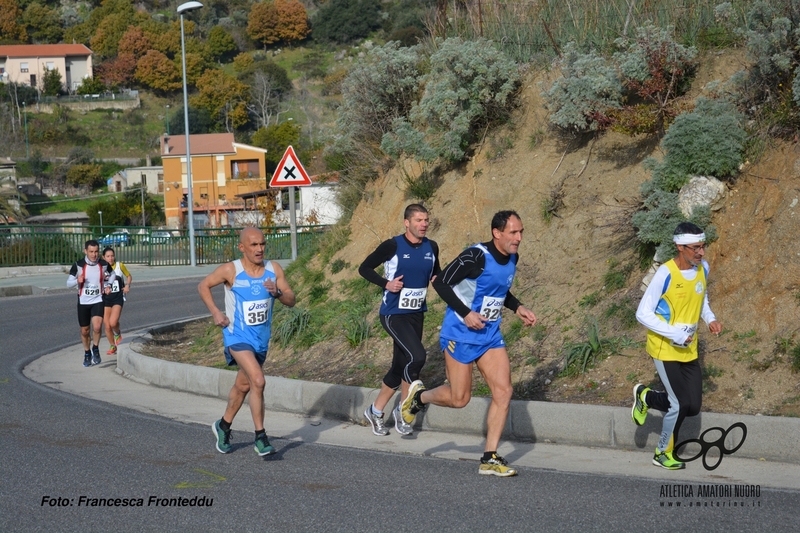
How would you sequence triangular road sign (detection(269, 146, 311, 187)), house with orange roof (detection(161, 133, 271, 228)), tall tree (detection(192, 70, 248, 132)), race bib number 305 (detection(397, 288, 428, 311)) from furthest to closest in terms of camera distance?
1. tall tree (detection(192, 70, 248, 132))
2. house with orange roof (detection(161, 133, 271, 228))
3. triangular road sign (detection(269, 146, 311, 187))
4. race bib number 305 (detection(397, 288, 428, 311))

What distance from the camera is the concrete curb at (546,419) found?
7.02 m

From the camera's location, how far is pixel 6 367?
12797 millimetres

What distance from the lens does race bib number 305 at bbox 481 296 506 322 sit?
6965mm

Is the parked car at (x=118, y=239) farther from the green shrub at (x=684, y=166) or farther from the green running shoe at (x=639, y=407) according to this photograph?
the green running shoe at (x=639, y=407)

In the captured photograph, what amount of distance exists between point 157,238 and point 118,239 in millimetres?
1472

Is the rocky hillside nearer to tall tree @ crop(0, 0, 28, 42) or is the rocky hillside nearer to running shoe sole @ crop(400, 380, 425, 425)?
running shoe sole @ crop(400, 380, 425, 425)

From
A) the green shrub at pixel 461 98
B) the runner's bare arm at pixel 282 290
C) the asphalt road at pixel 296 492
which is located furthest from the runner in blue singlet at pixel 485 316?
the green shrub at pixel 461 98

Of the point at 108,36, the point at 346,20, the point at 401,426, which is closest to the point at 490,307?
the point at 401,426

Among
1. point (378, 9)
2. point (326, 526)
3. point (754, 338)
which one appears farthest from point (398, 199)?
point (378, 9)

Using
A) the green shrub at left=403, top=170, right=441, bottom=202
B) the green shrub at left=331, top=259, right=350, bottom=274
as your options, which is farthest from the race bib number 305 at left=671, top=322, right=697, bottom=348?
the green shrub at left=331, top=259, right=350, bottom=274

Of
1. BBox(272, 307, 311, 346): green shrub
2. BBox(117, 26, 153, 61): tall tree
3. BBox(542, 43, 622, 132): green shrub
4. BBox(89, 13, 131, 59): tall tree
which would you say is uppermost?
BBox(89, 13, 131, 59): tall tree

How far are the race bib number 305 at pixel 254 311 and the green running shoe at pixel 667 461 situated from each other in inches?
129

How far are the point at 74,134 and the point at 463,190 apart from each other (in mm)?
100280

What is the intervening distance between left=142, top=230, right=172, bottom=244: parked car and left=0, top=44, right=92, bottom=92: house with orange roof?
321 ft
